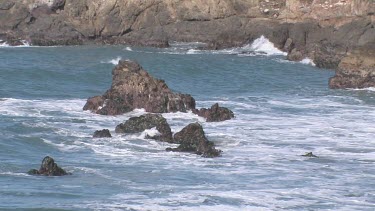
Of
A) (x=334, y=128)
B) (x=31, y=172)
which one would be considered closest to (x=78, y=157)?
(x=31, y=172)

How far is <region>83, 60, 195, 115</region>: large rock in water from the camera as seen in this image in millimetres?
32344

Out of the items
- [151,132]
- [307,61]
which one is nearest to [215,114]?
[151,132]

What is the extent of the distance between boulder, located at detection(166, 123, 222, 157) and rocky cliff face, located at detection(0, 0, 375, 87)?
112 ft

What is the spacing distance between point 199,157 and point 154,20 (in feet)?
134

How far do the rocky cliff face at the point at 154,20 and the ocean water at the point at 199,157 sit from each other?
47.7 feet

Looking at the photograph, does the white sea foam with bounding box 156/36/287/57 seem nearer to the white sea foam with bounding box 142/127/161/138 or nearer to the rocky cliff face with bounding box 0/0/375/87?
the rocky cliff face with bounding box 0/0/375/87

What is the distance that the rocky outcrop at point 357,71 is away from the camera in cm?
4072

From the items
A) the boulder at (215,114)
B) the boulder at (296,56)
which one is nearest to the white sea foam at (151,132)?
the boulder at (215,114)

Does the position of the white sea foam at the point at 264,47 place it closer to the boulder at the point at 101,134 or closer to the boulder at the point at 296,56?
the boulder at the point at 296,56

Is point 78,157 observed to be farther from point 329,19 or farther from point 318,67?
point 329,19

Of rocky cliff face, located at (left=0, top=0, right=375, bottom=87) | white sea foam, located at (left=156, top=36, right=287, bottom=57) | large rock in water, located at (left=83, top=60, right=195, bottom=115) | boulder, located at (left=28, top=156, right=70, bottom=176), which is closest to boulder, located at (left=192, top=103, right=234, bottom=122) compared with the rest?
large rock in water, located at (left=83, top=60, right=195, bottom=115)

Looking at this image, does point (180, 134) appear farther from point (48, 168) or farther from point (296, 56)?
point (296, 56)

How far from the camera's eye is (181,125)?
30.2m

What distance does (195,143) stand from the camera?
25188 mm
